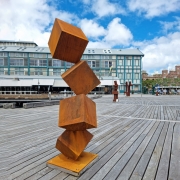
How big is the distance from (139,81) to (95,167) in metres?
52.4

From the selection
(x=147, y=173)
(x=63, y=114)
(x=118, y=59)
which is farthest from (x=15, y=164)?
(x=118, y=59)

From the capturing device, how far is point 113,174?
8.76 feet

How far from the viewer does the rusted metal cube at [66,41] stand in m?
2.59

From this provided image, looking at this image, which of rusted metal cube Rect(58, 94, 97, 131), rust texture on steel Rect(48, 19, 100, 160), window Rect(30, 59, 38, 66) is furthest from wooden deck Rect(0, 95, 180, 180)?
window Rect(30, 59, 38, 66)

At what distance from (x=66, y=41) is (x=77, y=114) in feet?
3.97

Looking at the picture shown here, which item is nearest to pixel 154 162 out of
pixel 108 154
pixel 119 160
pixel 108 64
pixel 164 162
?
pixel 164 162

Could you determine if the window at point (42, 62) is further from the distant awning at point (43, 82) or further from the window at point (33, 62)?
the distant awning at point (43, 82)

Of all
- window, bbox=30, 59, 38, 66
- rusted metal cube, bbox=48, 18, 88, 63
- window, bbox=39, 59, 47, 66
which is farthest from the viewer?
window, bbox=39, 59, 47, 66

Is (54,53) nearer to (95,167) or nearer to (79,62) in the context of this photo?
(79,62)

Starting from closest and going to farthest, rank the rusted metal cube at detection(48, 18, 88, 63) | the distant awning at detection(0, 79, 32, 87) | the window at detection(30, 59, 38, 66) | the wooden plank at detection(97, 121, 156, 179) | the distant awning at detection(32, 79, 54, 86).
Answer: the rusted metal cube at detection(48, 18, 88, 63)
the wooden plank at detection(97, 121, 156, 179)
the distant awning at detection(0, 79, 32, 87)
the distant awning at detection(32, 79, 54, 86)
the window at detection(30, 59, 38, 66)

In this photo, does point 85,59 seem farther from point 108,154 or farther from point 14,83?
point 108,154

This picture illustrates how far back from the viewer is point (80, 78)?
9.46 ft

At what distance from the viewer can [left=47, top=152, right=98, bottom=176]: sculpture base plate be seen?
2.71 metres

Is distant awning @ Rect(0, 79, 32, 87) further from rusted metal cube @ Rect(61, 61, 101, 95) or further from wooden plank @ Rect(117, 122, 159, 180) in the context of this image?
rusted metal cube @ Rect(61, 61, 101, 95)
